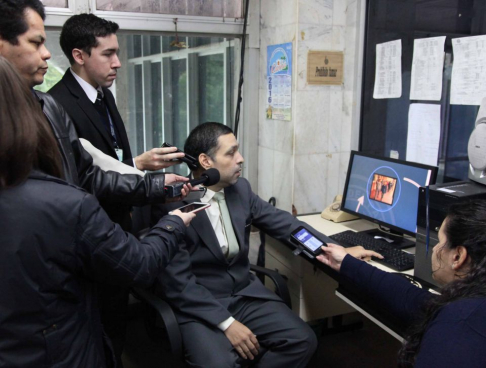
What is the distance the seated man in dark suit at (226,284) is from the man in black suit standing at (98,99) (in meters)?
0.21

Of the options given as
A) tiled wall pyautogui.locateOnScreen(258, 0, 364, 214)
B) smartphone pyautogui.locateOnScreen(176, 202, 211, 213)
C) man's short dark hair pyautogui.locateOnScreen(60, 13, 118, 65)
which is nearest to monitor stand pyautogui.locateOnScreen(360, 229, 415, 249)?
tiled wall pyautogui.locateOnScreen(258, 0, 364, 214)

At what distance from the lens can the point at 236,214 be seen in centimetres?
222

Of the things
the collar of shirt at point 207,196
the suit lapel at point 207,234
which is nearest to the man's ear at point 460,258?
the suit lapel at point 207,234

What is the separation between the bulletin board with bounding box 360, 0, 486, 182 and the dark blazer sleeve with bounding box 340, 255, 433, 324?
3.03 feet

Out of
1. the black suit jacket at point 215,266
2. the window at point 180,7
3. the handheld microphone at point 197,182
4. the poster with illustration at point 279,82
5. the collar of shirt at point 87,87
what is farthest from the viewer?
the poster with illustration at point 279,82

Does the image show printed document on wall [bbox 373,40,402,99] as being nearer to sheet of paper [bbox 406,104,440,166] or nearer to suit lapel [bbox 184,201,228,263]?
sheet of paper [bbox 406,104,440,166]

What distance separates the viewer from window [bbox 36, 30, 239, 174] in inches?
109

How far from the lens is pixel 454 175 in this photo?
2350 millimetres

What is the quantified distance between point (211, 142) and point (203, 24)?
960mm

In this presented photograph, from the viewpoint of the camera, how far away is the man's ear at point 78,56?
2.07 meters

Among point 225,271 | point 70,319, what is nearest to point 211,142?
point 225,271

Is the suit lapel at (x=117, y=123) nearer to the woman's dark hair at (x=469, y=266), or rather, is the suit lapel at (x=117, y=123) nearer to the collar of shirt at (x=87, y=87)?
the collar of shirt at (x=87, y=87)

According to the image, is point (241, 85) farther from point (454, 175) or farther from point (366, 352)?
point (366, 352)

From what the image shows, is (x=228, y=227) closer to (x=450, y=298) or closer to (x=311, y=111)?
(x=311, y=111)
